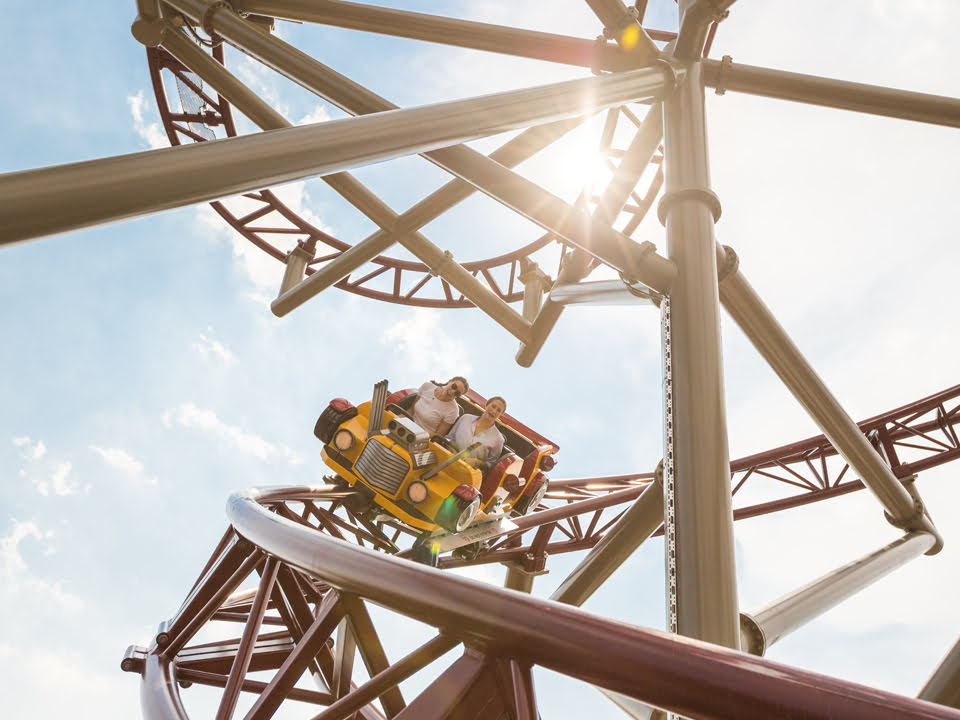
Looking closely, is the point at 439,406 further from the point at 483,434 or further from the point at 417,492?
the point at 417,492

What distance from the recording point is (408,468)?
19.9 ft

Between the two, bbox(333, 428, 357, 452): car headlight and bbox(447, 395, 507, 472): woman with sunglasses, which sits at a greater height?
bbox(447, 395, 507, 472): woman with sunglasses

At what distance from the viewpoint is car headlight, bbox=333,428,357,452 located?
6379mm

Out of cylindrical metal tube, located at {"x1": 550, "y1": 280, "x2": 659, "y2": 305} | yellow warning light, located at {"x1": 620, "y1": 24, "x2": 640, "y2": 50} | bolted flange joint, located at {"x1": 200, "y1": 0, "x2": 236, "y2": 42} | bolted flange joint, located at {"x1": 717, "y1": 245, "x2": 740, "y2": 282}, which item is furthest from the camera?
bolted flange joint, located at {"x1": 200, "y1": 0, "x2": 236, "y2": 42}

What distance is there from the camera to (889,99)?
3930mm

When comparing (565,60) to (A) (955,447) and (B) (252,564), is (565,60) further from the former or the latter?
(A) (955,447)

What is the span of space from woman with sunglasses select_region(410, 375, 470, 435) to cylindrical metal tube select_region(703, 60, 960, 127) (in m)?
3.77

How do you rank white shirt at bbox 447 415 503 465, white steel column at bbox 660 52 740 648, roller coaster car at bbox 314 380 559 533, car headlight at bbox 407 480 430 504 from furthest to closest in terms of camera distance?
white shirt at bbox 447 415 503 465 → roller coaster car at bbox 314 380 559 533 → car headlight at bbox 407 480 430 504 → white steel column at bbox 660 52 740 648

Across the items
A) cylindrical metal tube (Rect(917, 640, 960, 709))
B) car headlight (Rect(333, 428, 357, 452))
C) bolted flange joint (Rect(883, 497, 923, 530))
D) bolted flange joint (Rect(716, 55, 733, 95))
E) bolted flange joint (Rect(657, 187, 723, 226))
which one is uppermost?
bolted flange joint (Rect(716, 55, 733, 95))

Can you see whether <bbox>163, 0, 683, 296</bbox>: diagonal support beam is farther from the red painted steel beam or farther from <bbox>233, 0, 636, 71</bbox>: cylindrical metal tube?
the red painted steel beam

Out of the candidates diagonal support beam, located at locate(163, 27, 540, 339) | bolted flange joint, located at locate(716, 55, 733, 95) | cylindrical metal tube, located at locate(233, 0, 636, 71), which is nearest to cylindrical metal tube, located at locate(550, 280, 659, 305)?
diagonal support beam, located at locate(163, 27, 540, 339)

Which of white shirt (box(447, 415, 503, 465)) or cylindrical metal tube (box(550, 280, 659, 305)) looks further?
white shirt (box(447, 415, 503, 465))

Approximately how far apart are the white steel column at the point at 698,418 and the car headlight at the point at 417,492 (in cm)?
344

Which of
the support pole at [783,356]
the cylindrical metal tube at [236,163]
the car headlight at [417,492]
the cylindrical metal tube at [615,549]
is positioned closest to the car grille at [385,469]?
the car headlight at [417,492]
